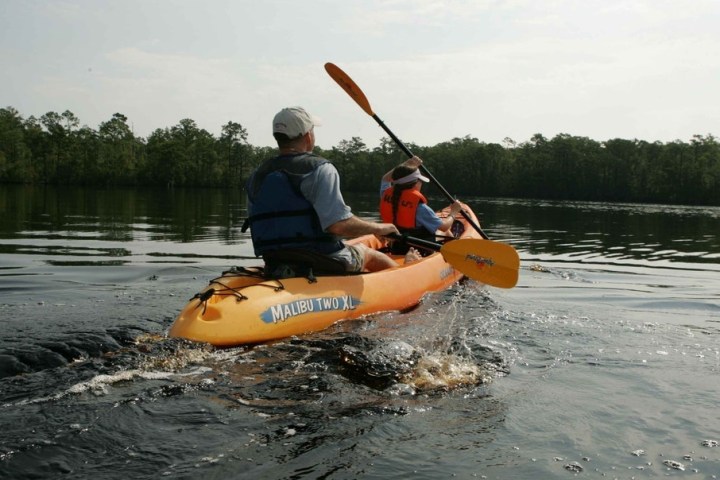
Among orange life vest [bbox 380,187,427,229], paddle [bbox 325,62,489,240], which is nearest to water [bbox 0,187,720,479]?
orange life vest [bbox 380,187,427,229]

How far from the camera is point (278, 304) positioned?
5258 millimetres

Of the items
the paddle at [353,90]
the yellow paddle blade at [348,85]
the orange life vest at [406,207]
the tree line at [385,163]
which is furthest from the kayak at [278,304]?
the tree line at [385,163]

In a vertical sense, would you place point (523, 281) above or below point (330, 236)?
below

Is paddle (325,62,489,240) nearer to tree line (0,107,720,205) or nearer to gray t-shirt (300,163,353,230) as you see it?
gray t-shirt (300,163,353,230)

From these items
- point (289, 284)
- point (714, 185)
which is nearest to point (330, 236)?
point (289, 284)

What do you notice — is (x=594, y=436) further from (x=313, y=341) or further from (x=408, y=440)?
(x=313, y=341)

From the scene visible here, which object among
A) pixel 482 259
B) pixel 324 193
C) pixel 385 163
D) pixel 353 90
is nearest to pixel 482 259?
pixel 482 259

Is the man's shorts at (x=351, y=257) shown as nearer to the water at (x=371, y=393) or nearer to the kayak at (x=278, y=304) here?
the kayak at (x=278, y=304)

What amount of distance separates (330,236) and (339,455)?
2.92m

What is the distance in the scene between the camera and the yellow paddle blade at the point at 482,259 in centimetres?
706

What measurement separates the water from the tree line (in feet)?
253

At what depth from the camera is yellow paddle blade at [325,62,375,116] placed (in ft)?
29.6

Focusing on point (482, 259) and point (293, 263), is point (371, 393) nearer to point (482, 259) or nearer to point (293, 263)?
point (293, 263)

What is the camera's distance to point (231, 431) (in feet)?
10.9
